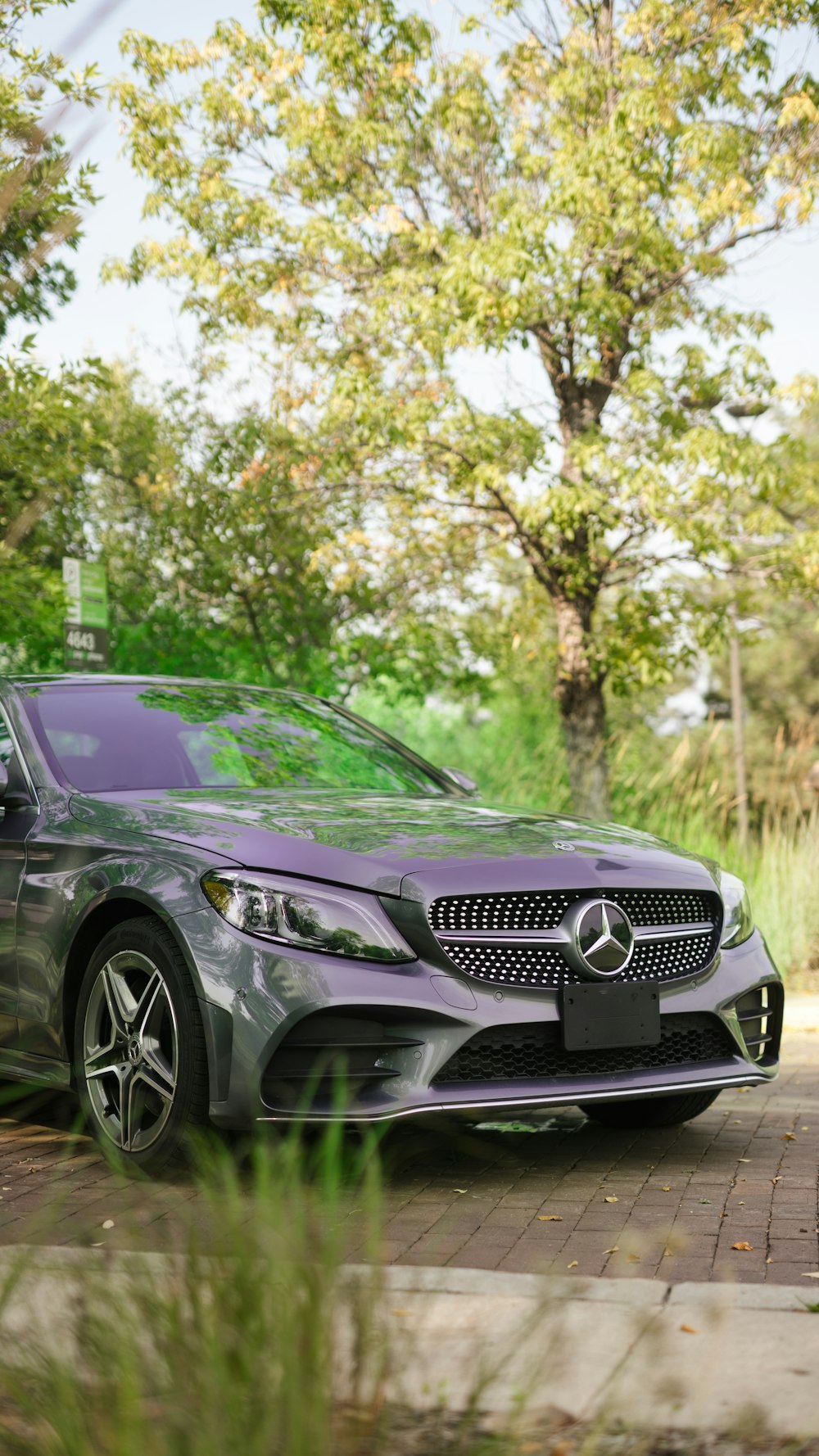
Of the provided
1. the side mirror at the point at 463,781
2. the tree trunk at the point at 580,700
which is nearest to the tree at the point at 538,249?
the tree trunk at the point at 580,700

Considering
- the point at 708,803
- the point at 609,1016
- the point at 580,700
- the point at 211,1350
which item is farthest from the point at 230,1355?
the point at 580,700

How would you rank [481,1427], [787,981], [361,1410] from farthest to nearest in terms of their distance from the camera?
[787,981]
[481,1427]
[361,1410]

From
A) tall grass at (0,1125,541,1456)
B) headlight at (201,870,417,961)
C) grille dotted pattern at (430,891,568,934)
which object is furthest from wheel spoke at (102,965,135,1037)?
tall grass at (0,1125,541,1456)

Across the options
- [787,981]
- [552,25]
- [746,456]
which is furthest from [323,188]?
[787,981]

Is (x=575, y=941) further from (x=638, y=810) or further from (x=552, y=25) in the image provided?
(x=552, y=25)

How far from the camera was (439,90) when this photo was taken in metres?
14.4

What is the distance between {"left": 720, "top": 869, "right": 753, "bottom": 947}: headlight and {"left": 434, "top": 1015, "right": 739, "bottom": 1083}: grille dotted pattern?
36 centimetres

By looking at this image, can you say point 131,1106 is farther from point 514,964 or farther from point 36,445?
point 36,445

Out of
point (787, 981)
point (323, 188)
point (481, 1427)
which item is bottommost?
point (787, 981)

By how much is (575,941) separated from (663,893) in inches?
19.8

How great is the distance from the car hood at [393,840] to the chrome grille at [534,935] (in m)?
0.05

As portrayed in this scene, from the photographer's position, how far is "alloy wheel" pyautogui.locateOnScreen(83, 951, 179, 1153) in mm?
4672

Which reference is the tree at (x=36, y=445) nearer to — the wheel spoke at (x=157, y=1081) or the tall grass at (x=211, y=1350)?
the wheel spoke at (x=157, y=1081)

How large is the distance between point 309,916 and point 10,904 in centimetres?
140
